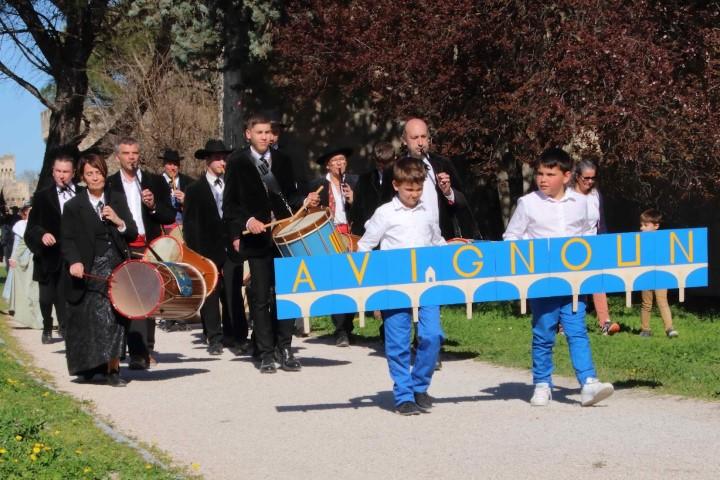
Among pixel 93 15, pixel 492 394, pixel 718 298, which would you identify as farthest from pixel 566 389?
pixel 93 15

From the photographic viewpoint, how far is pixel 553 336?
28.7 ft

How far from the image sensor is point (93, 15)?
30.9 meters

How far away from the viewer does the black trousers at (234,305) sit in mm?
12961

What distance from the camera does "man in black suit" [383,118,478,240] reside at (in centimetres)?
1030

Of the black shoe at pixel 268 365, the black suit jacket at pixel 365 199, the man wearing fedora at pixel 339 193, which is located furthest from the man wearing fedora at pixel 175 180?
the black shoe at pixel 268 365

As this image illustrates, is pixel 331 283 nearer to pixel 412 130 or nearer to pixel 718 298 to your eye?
pixel 412 130

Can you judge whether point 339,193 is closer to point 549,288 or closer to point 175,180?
point 175,180

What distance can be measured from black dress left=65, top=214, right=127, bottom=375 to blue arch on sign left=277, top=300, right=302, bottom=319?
2651 mm

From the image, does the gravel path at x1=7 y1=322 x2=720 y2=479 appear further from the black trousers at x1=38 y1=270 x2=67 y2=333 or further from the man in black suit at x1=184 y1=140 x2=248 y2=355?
the black trousers at x1=38 y1=270 x2=67 y2=333

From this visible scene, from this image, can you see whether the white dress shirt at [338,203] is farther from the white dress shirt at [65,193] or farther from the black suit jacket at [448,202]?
the white dress shirt at [65,193]

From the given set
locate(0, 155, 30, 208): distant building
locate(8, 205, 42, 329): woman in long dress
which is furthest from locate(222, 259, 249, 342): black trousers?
locate(0, 155, 30, 208): distant building

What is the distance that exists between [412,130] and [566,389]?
237cm

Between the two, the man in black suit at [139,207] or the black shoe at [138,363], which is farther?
the black shoe at [138,363]

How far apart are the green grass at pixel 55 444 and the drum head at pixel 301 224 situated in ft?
6.68
